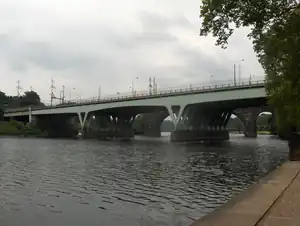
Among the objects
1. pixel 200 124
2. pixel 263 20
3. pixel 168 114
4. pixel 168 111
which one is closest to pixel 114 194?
pixel 263 20

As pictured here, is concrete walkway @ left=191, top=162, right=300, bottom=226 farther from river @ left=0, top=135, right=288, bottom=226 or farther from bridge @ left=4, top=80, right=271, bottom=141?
bridge @ left=4, top=80, right=271, bottom=141

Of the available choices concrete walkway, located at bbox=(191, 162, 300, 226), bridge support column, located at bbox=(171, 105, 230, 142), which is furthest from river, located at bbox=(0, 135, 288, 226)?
bridge support column, located at bbox=(171, 105, 230, 142)

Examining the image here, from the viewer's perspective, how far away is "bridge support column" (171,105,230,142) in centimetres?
11319

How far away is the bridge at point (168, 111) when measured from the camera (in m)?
98.9

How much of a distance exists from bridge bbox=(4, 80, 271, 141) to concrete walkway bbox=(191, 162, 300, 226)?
74811 millimetres

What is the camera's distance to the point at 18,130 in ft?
513

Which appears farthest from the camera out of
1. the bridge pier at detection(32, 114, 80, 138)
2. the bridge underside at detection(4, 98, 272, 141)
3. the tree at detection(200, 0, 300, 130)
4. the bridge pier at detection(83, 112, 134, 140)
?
the bridge pier at detection(32, 114, 80, 138)

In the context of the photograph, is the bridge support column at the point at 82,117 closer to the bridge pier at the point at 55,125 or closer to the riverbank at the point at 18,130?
the bridge pier at the point at 55,125

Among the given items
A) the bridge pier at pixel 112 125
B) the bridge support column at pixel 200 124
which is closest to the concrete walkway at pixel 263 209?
the bridge support column at pixel 200 124

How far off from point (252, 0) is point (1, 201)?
580 inches

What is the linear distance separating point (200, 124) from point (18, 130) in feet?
252

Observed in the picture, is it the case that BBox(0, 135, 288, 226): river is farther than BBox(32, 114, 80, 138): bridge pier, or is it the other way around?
BBox(32, 114, 80, 138): bridge pier

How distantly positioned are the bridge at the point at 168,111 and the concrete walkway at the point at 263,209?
74.8 metres

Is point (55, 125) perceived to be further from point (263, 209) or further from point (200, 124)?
point (263, 209)
